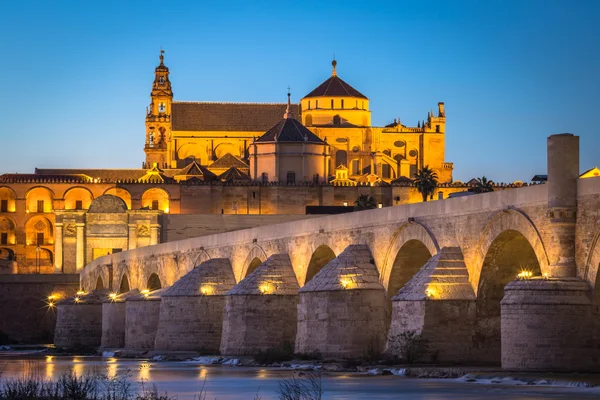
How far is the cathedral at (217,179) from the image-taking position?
326 feet

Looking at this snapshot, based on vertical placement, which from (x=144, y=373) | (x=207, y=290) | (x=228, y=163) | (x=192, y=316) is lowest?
(x=144, y=373)

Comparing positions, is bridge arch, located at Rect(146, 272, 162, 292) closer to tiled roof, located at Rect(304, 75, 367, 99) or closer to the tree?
the tree

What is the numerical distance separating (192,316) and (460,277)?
57.9 ft

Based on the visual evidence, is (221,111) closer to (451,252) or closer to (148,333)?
(148,333)

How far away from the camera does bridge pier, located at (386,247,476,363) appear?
107ft

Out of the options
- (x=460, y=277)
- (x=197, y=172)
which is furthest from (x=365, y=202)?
(x=460, y=277)

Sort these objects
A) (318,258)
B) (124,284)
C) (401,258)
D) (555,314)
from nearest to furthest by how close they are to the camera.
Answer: (555,314), (401,258), (318,258), (124,284)

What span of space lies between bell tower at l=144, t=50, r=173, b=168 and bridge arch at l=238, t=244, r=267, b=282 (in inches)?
3765

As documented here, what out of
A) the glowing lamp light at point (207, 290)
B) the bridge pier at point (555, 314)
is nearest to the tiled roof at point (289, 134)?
the glowing lamp light at point (207, 290)

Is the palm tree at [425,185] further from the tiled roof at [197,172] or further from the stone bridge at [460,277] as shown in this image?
the stone bridge at [460,277]

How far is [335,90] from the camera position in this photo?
461ft

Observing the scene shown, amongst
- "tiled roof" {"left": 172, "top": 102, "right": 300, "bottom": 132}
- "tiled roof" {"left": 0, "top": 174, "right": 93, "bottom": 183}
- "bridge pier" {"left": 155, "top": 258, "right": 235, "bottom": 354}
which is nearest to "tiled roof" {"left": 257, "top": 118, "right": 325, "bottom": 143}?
"tiled roof" {"left": 0, "top": 174, "right": 93, "bottom": 183}

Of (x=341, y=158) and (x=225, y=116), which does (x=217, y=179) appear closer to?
(x=341, y=158)

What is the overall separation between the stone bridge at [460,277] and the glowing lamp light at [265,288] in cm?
4
